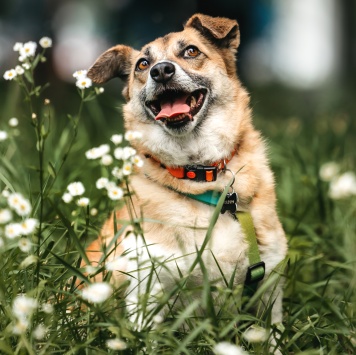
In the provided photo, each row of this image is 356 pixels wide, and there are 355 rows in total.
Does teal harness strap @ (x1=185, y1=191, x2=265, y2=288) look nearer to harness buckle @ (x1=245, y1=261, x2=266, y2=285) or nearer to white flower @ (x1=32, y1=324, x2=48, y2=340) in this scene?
harness buckle @ (x1=245, y1=261, x2=266, y2=285)

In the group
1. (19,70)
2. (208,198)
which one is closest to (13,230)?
(19,70)

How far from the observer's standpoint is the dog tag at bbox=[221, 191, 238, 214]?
2674mm

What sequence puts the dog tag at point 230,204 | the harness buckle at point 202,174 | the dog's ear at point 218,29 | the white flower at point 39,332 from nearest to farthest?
the white flower at point 39,332, the dog tag at point 230,204, the harness buckle at point 202,174, the dog's ear at point 218,29

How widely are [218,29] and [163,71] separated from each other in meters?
0.47

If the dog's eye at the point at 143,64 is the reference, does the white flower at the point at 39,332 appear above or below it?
below

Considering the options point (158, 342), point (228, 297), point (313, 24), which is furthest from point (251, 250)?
point (313, 24)

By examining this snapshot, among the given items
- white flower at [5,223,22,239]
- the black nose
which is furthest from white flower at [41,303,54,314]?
the black nose

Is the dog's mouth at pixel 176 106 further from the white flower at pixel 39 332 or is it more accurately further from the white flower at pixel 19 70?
→ the white flower at pixel 39 332

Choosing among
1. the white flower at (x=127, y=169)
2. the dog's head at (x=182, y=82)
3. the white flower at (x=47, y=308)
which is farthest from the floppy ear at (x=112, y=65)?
the white flower at (x=47, y=308)

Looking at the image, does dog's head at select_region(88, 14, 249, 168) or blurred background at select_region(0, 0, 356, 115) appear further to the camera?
blurred background at select_region(0, 0, 356, 115)

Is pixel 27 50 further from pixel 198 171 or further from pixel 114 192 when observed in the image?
pixel 198 171

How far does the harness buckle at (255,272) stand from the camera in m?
2.57

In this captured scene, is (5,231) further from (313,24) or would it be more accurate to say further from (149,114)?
(313,24)

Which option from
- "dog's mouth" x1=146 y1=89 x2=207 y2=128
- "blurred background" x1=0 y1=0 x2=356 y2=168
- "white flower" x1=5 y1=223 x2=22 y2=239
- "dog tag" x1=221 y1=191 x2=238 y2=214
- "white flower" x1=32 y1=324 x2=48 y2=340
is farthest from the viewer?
"blurred background" x1=0 y1=0 x2=356 y2=168
